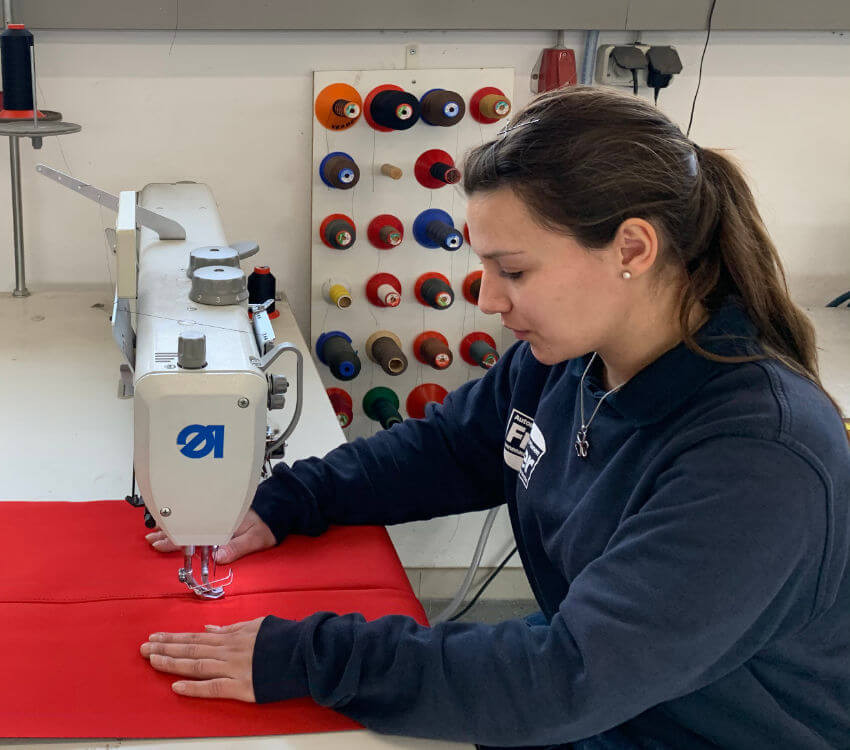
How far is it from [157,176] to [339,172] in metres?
0.39

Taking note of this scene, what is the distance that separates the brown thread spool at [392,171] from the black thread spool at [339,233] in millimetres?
137

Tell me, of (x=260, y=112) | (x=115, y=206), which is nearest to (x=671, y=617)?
(x=115, y=206)

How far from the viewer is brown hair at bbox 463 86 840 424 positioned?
3.31 ft

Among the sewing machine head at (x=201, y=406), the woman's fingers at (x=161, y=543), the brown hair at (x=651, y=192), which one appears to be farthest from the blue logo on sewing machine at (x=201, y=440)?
the brown hair at (x=651, y=192)

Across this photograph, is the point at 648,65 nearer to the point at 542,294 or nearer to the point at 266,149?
the point at 266,149

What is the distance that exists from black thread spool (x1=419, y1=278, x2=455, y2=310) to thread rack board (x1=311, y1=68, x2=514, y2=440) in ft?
0.21

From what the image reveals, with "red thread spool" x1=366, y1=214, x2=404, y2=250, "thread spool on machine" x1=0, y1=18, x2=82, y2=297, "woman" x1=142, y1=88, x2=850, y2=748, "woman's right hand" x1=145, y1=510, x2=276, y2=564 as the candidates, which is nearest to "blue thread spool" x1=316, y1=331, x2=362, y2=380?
"red thread spool" x1=366, y1=214, x2=404, y2=250

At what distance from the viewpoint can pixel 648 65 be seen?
2.18 m

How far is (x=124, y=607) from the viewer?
111 cm

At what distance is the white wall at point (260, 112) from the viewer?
6.72 ft

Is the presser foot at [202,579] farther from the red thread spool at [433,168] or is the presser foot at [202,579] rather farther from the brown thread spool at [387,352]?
the red thread spool at [433,168]

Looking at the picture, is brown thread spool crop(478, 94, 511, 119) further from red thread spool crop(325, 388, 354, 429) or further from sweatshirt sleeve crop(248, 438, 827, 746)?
sweatshirt sleeve crop(248, 438, 827, 746)

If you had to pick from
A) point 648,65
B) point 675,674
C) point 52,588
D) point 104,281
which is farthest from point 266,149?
point 675,674

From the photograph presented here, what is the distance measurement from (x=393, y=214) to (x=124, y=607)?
1.28 m
